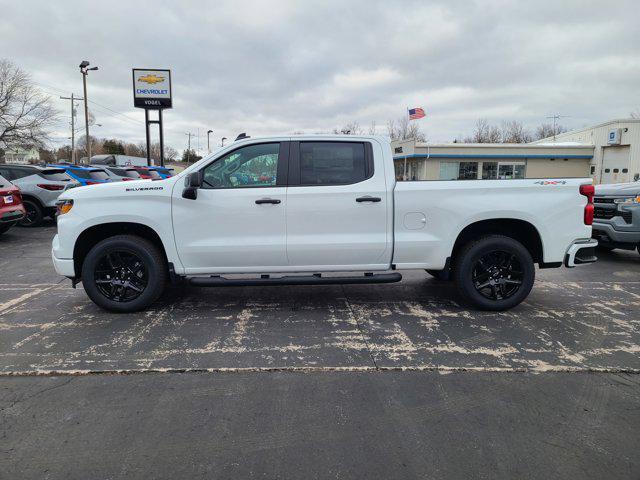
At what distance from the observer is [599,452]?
263 centimetres

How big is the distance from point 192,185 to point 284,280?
140cm

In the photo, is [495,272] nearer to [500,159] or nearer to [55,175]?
[55,175]

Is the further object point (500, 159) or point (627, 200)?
point (500, 159)

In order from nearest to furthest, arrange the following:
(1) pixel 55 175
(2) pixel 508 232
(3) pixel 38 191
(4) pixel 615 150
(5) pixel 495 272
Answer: (5) pixel 495 272 → (2) pixel 508 232 → (3) pixel 38 191 → (1) pixel 55 175 → (4) pixel 615 150

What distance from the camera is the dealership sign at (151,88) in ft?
73.6

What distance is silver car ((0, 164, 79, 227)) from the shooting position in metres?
12.5

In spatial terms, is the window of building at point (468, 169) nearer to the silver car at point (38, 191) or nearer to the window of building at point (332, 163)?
the silver car at point (38, 191)

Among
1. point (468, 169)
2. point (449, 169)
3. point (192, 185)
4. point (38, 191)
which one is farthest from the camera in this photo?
point (468, 169)

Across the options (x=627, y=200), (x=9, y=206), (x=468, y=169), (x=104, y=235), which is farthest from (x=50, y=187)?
(x=468, y=169)

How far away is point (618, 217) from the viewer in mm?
7719

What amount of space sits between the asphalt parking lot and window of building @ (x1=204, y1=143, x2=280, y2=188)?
147 cm

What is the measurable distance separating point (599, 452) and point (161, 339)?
142 inches

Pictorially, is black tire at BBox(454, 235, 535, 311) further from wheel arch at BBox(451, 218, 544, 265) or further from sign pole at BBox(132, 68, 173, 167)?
sign pole at BBox(132, 68, 173, 167)

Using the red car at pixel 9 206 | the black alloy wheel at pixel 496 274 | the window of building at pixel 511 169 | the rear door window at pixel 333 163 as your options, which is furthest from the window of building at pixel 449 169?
the rear door window at pixel 333 163
